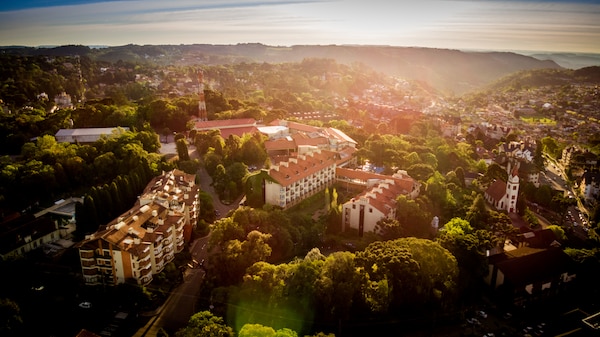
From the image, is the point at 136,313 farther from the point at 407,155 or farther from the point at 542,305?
the point at 407,155

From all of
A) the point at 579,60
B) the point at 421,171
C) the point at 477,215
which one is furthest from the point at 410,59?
the point at 477,215

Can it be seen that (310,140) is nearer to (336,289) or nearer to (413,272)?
(413,272)

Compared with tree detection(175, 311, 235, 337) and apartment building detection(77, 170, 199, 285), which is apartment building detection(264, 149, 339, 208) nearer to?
apartment building detection(77, 170, 199, 285)

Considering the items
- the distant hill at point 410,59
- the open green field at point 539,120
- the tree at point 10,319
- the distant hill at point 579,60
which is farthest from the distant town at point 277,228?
the distant hill at point 410,59

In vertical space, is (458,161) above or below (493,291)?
above

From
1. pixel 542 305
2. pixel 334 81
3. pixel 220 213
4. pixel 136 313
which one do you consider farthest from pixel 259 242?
pixel 334 81
